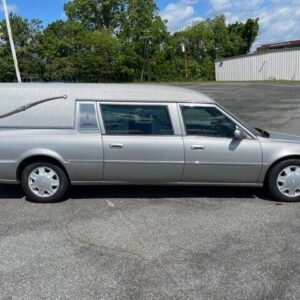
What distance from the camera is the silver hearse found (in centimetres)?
579

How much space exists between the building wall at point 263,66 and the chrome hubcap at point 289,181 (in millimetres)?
35518

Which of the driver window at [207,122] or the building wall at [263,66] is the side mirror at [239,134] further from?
the building wall at [263,66]

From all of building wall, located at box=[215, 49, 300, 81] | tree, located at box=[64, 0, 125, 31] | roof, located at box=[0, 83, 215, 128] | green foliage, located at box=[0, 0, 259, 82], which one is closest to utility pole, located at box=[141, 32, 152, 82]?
green foliage, located at box=[0, 0, 259, 82]

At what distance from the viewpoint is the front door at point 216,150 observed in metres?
5.79

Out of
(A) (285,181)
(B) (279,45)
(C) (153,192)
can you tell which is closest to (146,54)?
(B) (279,45)

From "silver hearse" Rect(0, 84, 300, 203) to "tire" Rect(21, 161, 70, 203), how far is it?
1 centimetres

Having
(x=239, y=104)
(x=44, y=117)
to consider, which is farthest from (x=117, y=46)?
(x=44, y=117)

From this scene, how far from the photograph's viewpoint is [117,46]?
46688 mm

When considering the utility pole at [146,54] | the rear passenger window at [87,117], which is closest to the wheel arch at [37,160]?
the rear passenger window at [87,117]

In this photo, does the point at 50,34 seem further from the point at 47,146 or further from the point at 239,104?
the point at 47,146

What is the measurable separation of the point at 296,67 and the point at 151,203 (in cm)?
3638

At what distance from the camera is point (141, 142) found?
5785mm

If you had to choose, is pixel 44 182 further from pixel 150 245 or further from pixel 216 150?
pixel 216 150

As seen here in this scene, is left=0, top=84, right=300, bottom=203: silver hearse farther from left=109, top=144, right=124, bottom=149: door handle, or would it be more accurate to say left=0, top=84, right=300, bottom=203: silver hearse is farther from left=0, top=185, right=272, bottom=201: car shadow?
left=0, top=185, right=272, bottom=201: car shadow
